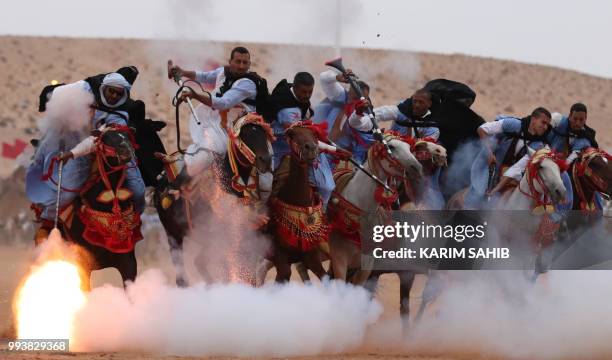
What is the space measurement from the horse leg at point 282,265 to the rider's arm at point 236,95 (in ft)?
5.22

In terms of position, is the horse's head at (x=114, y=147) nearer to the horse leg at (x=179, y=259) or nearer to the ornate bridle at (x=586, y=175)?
the horse leg at (x=179, y=259)

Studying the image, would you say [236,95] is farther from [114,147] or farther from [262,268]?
[262,268]

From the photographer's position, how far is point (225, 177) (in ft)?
47.4

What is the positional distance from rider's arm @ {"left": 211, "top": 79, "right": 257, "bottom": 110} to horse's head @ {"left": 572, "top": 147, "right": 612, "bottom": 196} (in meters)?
3.77

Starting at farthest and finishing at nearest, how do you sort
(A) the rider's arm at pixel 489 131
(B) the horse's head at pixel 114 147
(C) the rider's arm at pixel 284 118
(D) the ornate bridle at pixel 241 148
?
(A) the rider's arm at pixel 489 131
(C) the rider's arm at pixel 284 118
(B) the horse's head at pixel 114 147
(D) the ornate bridle at pixel 241 148

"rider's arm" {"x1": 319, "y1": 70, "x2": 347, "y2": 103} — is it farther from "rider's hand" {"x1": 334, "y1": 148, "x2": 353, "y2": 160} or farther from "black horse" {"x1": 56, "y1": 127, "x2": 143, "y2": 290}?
"black horse" {"x1": 56, "y1": 127, "x2": 143, "y2": 290}

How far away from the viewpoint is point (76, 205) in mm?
14477

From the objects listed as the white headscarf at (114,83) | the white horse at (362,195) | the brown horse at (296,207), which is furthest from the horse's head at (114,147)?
the white horse at (362,195)

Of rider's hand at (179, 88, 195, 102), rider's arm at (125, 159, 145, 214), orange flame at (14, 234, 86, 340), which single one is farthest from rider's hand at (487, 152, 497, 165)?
orange flame at (14, 234, 86, 340)

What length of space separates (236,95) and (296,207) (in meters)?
1.36

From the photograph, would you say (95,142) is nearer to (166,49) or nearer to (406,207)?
(166,49)

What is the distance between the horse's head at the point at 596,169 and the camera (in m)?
15.7

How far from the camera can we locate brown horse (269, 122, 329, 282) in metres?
14.2

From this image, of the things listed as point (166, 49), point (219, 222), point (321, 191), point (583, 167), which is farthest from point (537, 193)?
point (166, 49)
